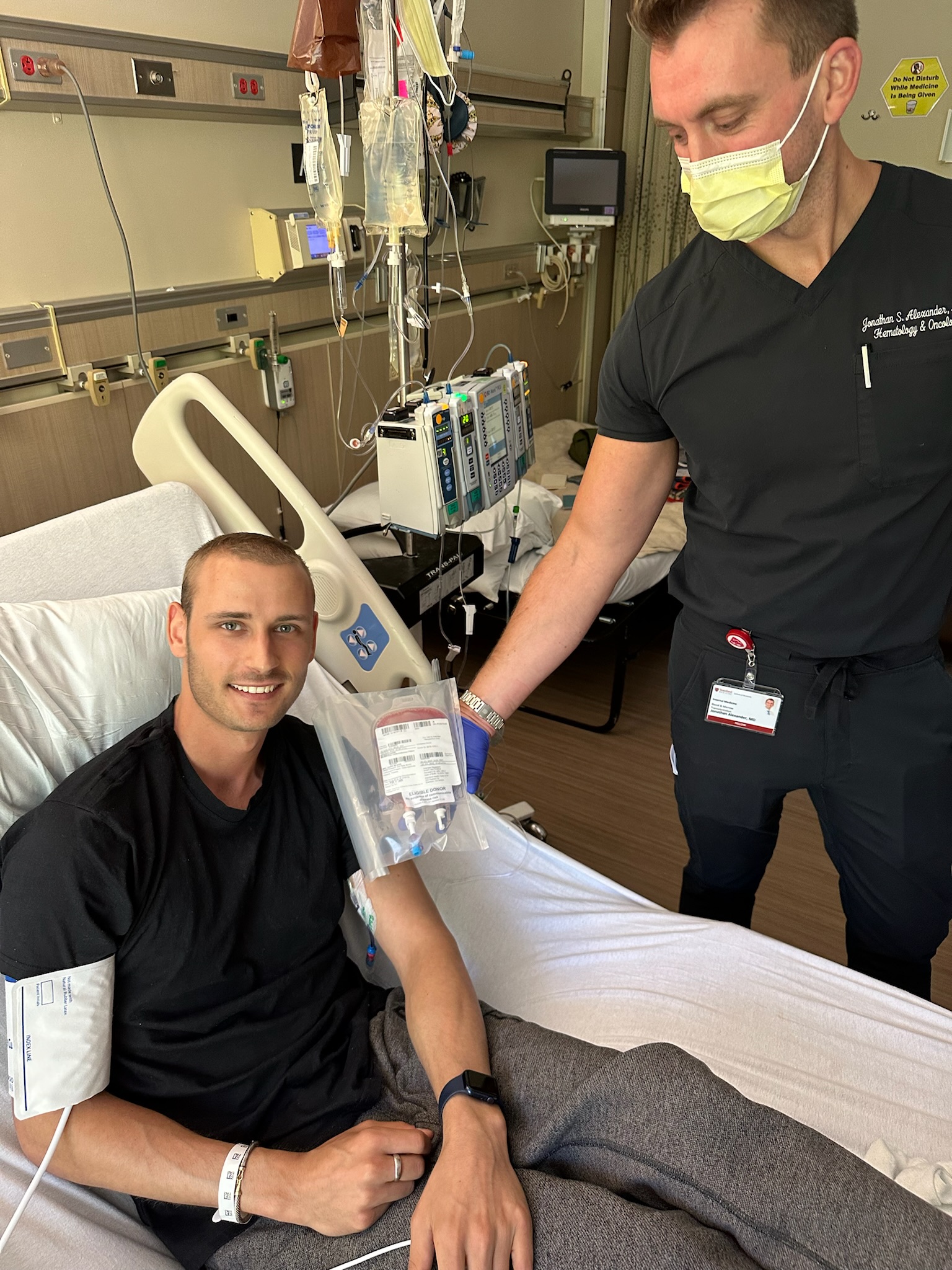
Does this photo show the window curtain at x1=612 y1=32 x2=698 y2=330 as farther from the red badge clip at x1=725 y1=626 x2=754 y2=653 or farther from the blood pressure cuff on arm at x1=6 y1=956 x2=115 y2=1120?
the blood pressure cuff on arm at x1=6 y1=956 x2=115 y2=1120

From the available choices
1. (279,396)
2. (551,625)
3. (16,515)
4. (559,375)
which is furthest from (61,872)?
(559,375)

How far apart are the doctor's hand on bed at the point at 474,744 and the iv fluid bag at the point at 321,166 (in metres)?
1.84

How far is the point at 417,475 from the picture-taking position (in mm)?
2031

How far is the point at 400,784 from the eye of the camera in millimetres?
1372

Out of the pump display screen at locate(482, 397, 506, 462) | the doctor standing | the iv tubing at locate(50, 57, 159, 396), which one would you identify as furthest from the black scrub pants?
the iv tubing at locate(50, 57, 159, 396)

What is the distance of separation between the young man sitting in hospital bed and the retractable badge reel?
0.53 meters

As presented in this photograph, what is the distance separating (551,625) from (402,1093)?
77 centimetres

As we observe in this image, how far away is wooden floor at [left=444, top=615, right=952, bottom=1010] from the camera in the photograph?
242 centimetres

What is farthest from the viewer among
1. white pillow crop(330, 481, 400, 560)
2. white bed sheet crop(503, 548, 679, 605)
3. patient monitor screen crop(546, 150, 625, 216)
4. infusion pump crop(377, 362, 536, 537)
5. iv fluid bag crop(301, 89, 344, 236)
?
patient monitor screen crop(546, 150, 625, 216)

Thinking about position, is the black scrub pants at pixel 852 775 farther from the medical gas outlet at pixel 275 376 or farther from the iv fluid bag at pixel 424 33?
the medical gas outlet at pixel 275 376

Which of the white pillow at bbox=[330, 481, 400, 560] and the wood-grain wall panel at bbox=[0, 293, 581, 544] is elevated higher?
the wood-grain wall panel at bbox=[0, 293, 581, 544]

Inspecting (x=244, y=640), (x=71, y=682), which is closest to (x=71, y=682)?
(x=71, y=682)

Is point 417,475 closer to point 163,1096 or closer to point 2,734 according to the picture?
point 2,734

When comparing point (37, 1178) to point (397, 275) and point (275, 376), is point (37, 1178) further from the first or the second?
point (275, 376)
